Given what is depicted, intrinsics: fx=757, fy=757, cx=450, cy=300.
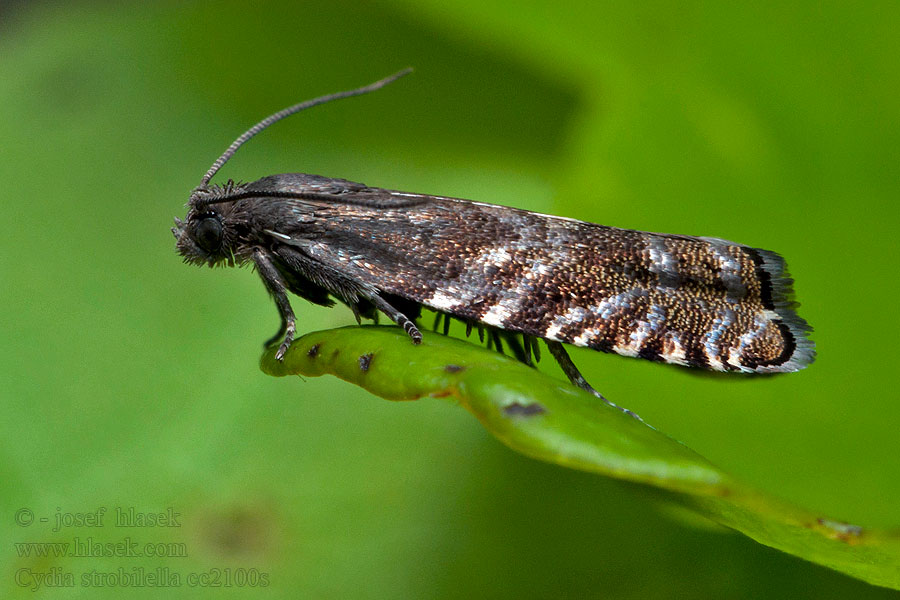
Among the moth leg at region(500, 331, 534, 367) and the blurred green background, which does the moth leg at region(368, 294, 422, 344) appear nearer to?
the moth leg at region(500, 331, 534, 367)

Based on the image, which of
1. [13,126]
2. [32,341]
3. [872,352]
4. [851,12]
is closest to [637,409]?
[872,352]

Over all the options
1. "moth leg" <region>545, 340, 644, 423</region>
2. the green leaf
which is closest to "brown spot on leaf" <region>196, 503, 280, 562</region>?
the green leaf

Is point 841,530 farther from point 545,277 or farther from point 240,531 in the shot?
point 240,531

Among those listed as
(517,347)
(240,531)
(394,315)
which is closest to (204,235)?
(394,315)

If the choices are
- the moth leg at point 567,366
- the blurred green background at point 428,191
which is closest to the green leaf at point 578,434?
the blurred green background at point 428,191

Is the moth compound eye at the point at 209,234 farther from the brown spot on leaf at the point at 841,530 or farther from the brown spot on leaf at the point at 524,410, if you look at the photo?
the brown spot on leaf at the point at 841,530
